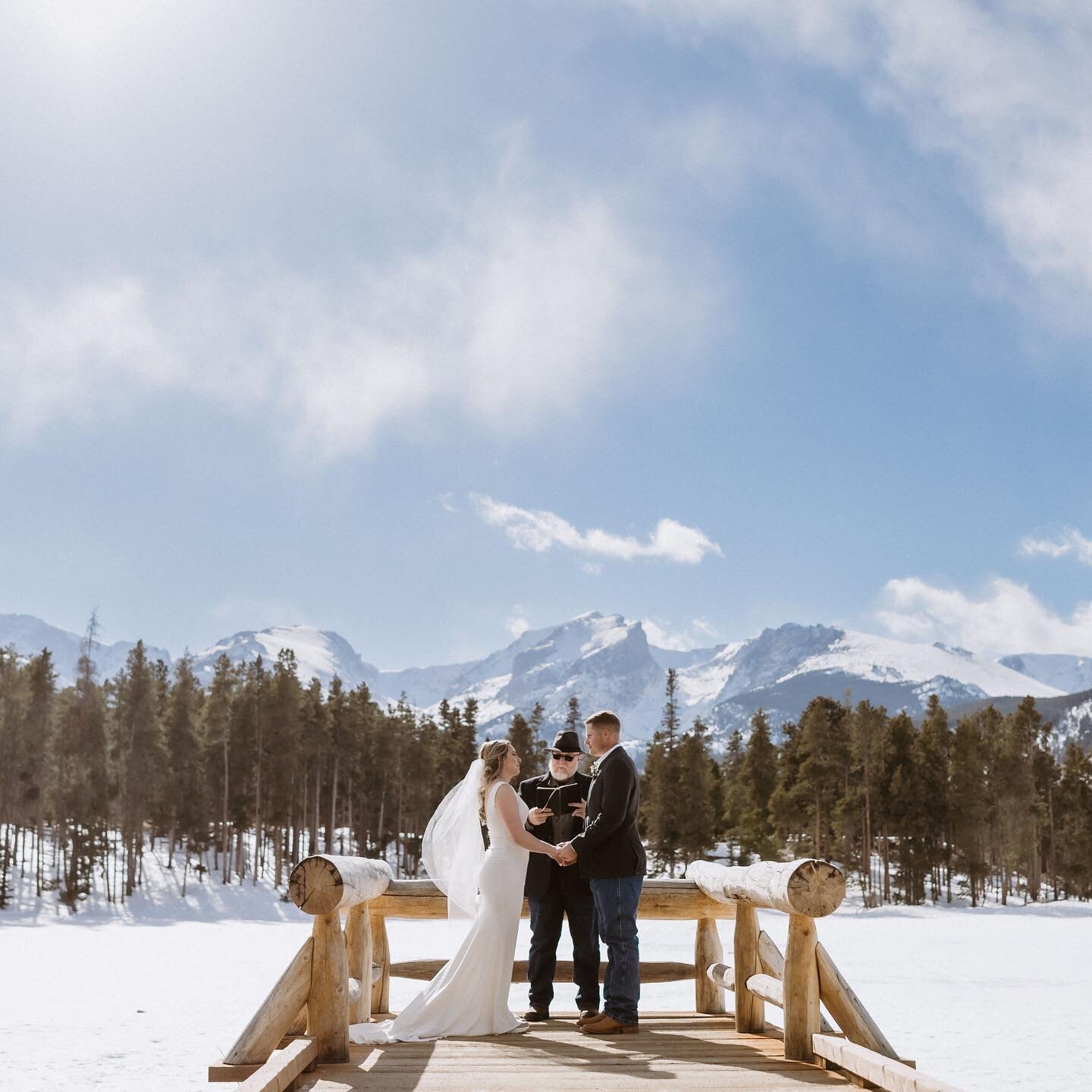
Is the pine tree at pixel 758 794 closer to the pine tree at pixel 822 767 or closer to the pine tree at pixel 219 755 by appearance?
the pine tree at pixel 822 767

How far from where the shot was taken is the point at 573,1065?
6.25m

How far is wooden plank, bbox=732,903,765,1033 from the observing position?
7762 mm

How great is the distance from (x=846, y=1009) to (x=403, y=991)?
13699 millimetres

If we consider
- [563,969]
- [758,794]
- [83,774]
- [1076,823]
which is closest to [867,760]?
[758,794]

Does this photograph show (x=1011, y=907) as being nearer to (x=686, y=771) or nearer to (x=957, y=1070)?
(x=686, y=771)

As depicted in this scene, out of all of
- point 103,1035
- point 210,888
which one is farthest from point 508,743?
point 210,888

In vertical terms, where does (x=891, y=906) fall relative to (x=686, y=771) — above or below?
below

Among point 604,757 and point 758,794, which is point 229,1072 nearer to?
point 604,757

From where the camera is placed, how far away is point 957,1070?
11555 millimetres

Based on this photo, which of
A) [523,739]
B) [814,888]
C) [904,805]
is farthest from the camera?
[523,739]

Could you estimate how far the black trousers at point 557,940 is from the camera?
26.6 feet

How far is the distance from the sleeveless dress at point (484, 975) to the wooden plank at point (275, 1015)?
1.04 m

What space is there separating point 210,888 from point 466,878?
55.7 metres

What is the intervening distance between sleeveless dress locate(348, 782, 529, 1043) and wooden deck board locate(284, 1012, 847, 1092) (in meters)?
0.16
